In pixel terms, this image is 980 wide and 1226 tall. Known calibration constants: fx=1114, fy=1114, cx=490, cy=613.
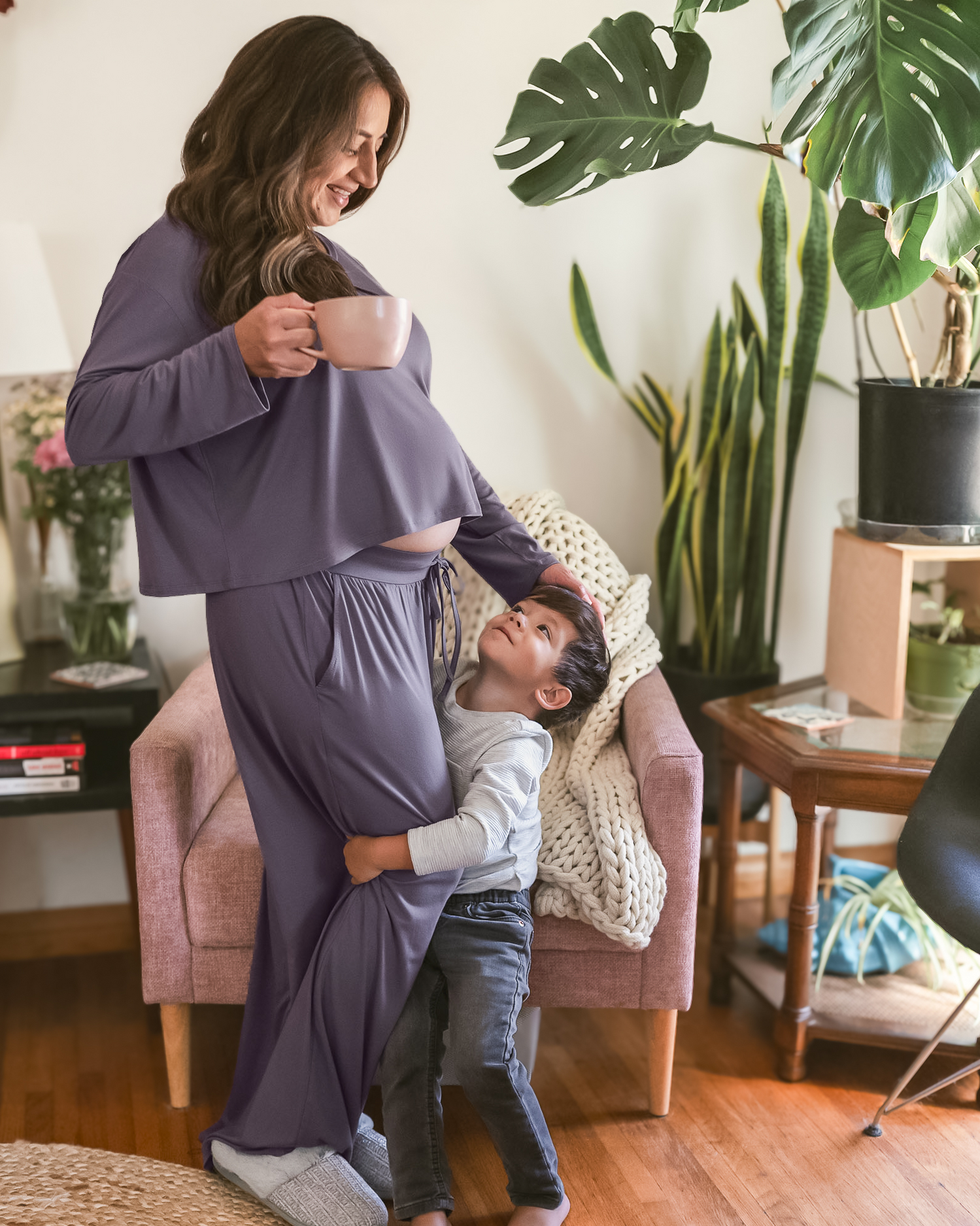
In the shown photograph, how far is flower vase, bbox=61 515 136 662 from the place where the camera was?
219cm

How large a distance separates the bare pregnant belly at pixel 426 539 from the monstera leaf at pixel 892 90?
0.73 m

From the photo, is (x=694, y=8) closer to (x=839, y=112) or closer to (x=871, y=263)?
(x=839, y=112)

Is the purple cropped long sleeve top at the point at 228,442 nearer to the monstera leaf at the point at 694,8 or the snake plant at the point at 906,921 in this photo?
the monstera leaf at the point at 694,8

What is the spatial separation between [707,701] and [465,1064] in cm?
113

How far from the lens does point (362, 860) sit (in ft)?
5.01

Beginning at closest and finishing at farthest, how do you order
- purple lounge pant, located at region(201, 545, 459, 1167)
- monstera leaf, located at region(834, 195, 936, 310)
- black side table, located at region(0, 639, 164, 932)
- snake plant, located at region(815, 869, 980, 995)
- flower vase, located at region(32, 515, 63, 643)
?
purple lounge pant, located at region(201, 545, 459, 1167)
monstera leaf, located at region(834, 195, 936, 310)
black side table, located at region(0, 639, 164, 932)
snake plant, located at region(815, 869, 980, 995)
flower vase, located at region(32, 515, 63, 643)

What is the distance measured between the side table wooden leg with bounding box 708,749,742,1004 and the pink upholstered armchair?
0.43 meters

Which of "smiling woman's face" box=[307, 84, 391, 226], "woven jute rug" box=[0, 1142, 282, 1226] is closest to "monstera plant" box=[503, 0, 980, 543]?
"smiling woman's face" box=[307, 84, 391, 226]

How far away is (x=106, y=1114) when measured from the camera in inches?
75.2

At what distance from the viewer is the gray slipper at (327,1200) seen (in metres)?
1.55

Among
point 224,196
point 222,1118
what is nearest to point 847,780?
point 222,1118

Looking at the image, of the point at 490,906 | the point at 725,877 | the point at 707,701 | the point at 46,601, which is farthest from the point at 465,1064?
the point at 46,601

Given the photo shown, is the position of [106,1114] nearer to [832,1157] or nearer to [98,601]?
[98,601]

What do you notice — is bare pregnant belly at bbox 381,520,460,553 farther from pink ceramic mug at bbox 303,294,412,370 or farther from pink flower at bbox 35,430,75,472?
pink flower at bbox 35,430,75,472
